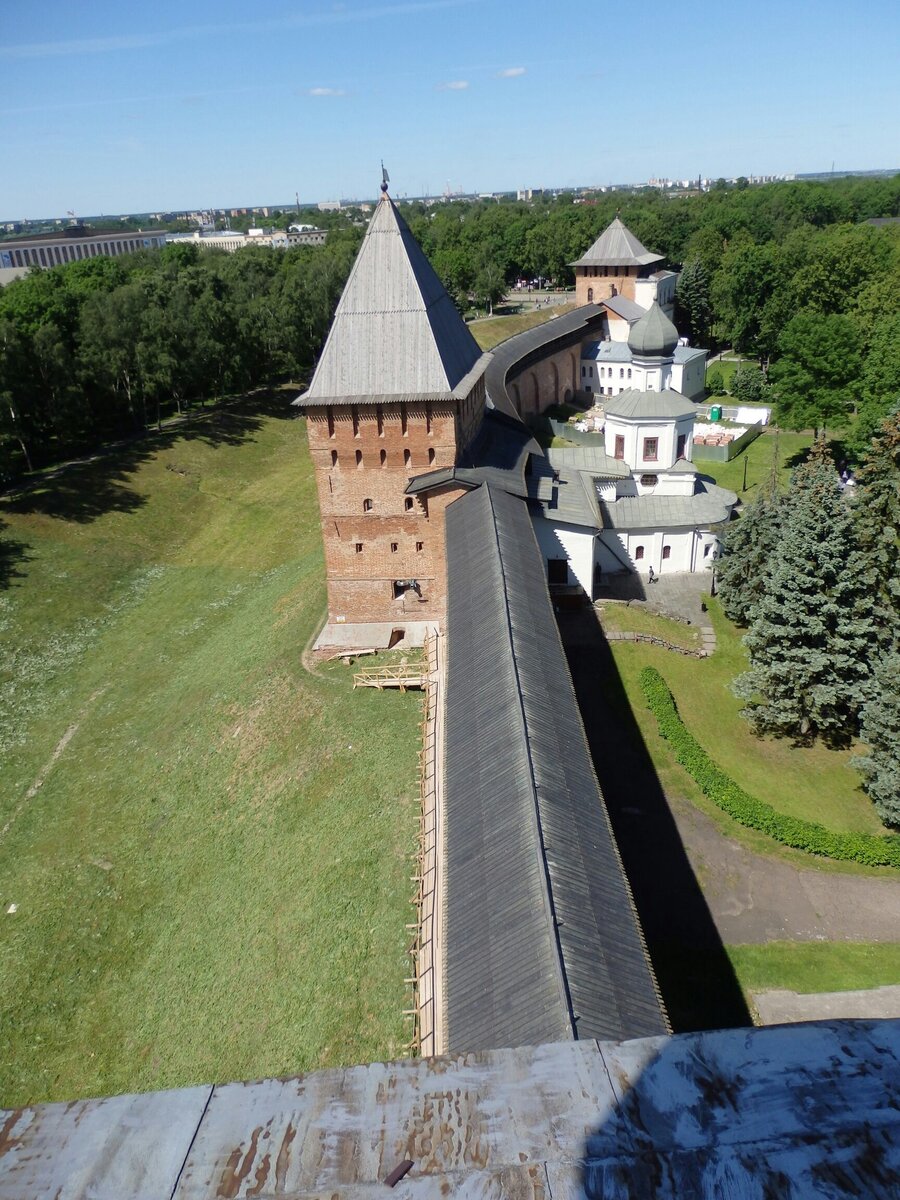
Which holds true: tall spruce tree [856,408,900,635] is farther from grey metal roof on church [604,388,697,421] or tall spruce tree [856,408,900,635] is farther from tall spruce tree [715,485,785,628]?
grey metal roof on church [604,388,697,421]

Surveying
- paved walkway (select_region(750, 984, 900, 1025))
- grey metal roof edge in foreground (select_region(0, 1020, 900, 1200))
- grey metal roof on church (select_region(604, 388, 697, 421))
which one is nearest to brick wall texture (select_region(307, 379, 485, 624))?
grey metal roof on church (select_region(604, 388, 697, 421))

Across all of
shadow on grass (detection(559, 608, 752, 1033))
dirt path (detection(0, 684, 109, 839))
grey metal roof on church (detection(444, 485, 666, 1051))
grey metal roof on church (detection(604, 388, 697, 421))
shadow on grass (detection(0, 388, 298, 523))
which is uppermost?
grey metal roof on church (detection(604, 388, 697, 421))

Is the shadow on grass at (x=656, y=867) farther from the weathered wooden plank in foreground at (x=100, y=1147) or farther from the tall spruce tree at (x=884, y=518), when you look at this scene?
the weathered wooden plank in foreground at (x=100, y=1147)

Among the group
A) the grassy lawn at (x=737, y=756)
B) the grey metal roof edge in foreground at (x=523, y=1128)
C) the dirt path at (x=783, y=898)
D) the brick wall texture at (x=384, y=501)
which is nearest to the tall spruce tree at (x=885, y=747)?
the grassy lawn at (x=737, y=756)

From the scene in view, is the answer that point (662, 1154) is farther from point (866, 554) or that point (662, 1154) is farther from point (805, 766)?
point (866, 554)

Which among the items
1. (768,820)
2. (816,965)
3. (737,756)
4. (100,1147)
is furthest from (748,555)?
(100,1147)

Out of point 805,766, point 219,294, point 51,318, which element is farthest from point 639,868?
point 219,294
